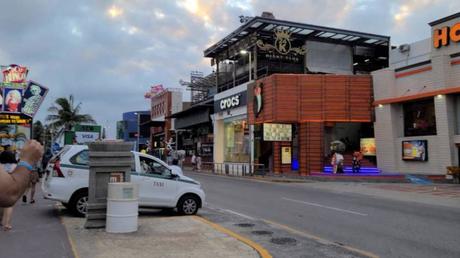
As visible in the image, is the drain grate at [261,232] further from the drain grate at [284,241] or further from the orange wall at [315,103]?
the orange wall at [315,103]

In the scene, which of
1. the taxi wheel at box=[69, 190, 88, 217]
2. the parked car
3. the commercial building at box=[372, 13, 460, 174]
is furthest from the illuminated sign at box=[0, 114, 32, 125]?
the commercial building at box=[372, 13, 460, 174]

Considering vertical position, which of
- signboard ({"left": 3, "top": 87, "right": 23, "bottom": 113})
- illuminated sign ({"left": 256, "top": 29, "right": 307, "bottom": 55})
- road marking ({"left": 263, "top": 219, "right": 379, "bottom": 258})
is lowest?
road marking ({"left": 263, "top": 219, "right": 379, "bottom": 258})

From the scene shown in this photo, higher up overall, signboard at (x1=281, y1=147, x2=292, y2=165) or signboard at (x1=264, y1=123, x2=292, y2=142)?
signboard at (x1=264, y1=123, x2=292, y2=142)

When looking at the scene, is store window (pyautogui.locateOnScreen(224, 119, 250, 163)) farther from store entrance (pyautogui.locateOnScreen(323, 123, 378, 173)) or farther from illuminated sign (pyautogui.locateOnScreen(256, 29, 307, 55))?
store entrance (pyautogui.locateOnScreen(323, 123, 378, 173))

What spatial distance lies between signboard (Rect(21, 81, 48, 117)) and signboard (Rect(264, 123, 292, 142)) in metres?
16.0

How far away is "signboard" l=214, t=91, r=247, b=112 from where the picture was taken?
39.0 meters

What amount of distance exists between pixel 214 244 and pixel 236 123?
33.3 m

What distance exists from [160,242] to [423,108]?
24740 mm

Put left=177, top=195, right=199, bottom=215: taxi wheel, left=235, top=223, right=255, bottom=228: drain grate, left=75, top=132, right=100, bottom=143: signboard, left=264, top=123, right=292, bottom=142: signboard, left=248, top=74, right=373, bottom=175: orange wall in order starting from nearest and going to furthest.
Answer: left=235, top=223, right=255, bottom=228: drain grate → left=177, top=195, right=199, bottom=215: taxi wheel → left=248, top=74, right=373, bottom=175: orange wall → left=264, top=123, right=292, bottom=142: signboard → left=75, top=132, right=100, bottom=143: signboard

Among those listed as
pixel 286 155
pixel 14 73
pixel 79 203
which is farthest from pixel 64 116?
pixel 79 203

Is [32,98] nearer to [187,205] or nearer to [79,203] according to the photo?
[79,203]

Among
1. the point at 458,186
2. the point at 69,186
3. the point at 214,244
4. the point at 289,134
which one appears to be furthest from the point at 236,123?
the point at 214,244

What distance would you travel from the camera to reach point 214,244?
26.2ft

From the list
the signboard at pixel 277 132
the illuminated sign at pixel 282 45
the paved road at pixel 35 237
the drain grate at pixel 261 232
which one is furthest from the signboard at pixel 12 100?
the drain grate at pixel 261 232
